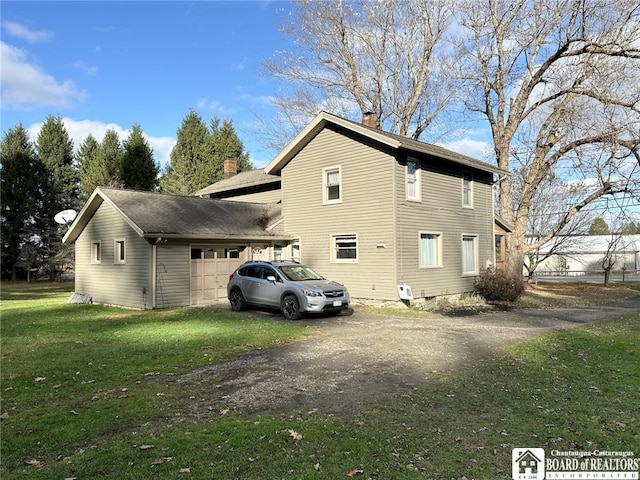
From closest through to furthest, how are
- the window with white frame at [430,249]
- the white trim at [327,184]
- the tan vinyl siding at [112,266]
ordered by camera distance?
the tan vinyl siding at [112,266], the window with white frame at [430,249], the white trim at [327,184]

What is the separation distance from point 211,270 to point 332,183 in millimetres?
6216

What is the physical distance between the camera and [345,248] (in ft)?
59.5

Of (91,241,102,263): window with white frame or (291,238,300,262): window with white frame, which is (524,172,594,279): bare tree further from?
(91,241,102,263): window with white frame

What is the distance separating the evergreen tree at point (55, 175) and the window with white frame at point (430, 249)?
32.0 metres

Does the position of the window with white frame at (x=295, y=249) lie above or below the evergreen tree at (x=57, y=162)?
below

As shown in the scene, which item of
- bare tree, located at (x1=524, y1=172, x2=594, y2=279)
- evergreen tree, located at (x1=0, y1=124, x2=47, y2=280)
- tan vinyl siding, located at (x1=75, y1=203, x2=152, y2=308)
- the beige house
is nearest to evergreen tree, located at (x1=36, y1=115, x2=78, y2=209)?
evergreen tree, located at (x1=0, y1=124, x2=47, y2=280)

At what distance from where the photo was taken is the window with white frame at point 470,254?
19.9 metres

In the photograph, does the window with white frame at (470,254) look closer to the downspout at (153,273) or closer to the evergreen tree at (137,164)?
the downspout at (153,273)

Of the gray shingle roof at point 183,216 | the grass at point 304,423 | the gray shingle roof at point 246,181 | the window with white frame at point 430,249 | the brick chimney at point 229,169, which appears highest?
the brick chimney at point 229,169

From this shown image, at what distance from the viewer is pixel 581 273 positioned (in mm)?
45469

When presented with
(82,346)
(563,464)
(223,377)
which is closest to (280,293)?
(82,346)

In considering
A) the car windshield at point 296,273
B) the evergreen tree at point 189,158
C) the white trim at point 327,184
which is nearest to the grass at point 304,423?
the car windshield at point 296,273

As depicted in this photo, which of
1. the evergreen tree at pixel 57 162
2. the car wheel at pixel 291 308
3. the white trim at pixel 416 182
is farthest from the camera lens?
the evergreen tree at pixel 57 162

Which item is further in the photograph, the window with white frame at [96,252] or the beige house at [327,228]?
the window with white frame at [96,252]
